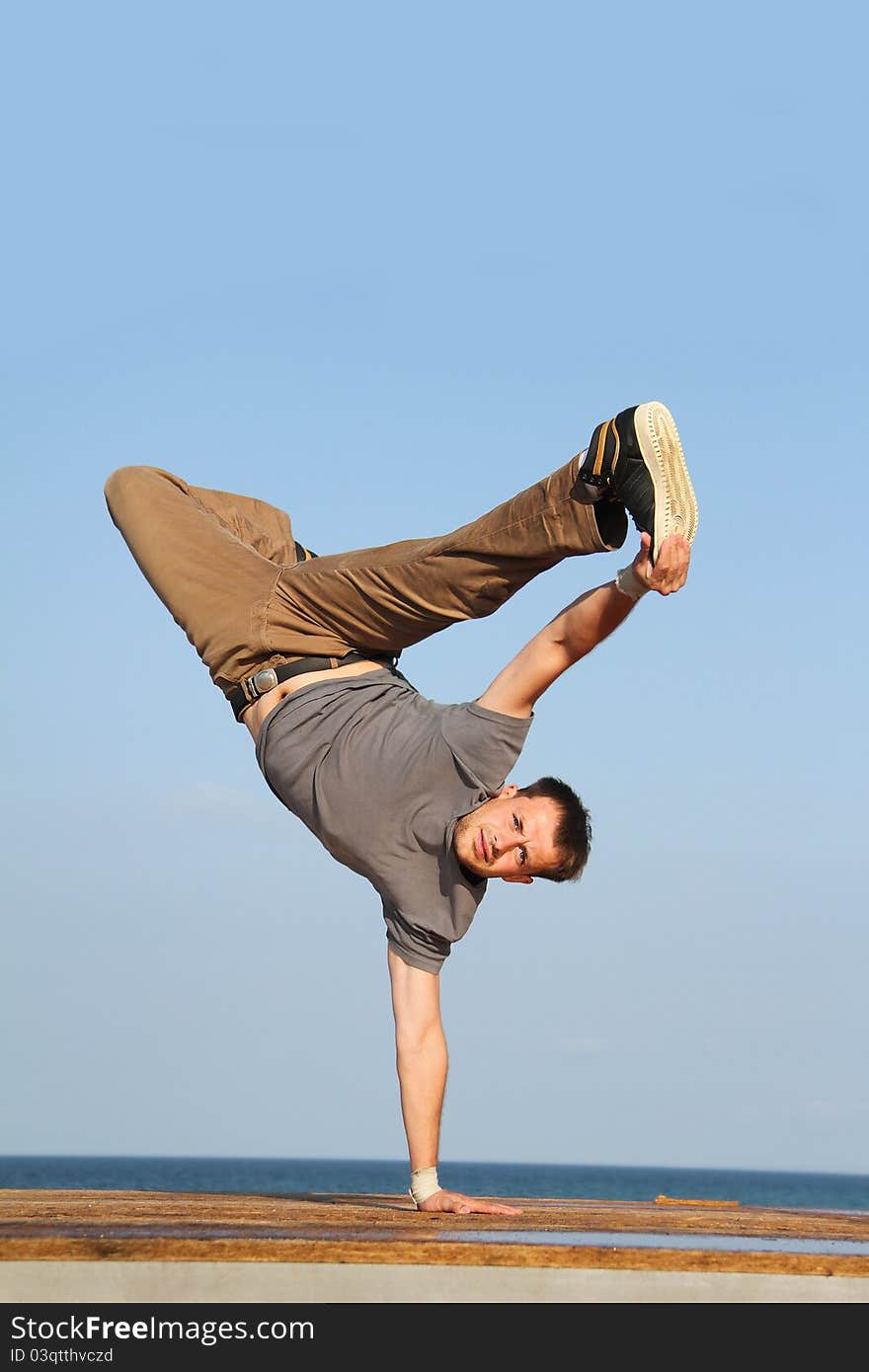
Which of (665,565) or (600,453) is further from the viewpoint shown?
(600,453)

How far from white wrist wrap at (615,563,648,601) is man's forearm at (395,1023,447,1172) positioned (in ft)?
6.18

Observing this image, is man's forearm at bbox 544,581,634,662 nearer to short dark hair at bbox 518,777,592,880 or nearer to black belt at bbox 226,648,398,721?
short dark hair at bbox 518,777,592,880

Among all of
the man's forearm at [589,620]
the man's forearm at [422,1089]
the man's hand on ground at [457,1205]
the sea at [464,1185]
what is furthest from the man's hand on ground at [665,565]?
the sea at [464,1185]

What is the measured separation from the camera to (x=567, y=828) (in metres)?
5.14

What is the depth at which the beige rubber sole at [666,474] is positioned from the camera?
15.7ft

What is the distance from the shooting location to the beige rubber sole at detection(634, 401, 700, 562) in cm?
478

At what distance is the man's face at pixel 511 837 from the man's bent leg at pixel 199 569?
46.8 inches

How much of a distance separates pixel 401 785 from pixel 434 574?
839 millimetres

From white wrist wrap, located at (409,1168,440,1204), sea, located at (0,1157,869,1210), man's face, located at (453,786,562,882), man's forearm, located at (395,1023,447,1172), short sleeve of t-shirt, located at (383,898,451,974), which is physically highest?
man's face, located at (453,786,562,882)

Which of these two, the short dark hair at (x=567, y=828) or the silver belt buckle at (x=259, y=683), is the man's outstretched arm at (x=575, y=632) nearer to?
the short dark hair at (x=567, y=828)

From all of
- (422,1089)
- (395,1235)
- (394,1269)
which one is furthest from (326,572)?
(394,1269)

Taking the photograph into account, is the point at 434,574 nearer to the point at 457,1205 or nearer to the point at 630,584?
the point at 630,584

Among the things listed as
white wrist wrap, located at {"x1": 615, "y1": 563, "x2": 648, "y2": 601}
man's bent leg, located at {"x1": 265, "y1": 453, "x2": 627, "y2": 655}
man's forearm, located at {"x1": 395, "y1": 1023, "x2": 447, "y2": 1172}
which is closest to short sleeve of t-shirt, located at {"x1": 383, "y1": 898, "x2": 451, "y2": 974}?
man's forearm, located at {"x1": 395, "y1": 1023, "x2": 447, "y2": 1172}
